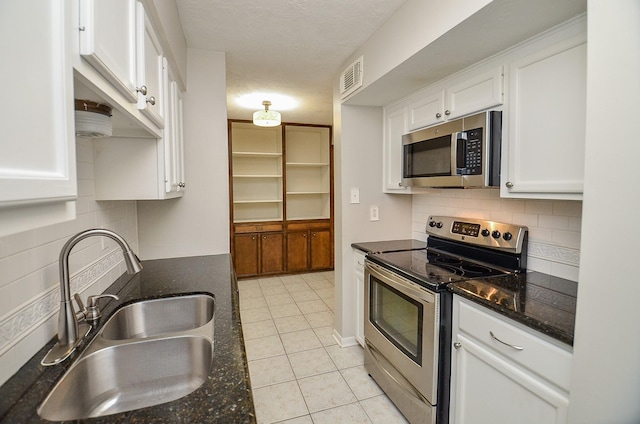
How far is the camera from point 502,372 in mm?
1261

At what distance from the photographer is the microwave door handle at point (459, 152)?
1.69 m

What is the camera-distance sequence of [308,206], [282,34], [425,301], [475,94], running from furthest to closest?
[308,206] → [282,34] → [475,94] → [425,301]

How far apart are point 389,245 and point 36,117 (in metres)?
2.28

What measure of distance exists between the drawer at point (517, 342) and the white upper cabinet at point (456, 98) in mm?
1042

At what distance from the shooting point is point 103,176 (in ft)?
4.94

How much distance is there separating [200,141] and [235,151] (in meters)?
2.40

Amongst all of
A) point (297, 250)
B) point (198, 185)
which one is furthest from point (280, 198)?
point (198, 185)

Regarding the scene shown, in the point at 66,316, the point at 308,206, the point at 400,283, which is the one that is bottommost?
the point at 400,283

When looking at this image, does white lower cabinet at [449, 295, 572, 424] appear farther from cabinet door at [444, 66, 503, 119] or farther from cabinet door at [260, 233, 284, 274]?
cabinet door at [260, 233, 284, 274]

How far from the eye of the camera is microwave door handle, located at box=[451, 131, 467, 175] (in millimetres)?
1694

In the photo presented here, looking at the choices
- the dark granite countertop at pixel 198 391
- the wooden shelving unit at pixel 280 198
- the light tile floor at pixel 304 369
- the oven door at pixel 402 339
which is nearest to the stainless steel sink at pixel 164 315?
the dark granite countertop at pixel 198 391

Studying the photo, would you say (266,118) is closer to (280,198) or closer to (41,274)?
(280,198)

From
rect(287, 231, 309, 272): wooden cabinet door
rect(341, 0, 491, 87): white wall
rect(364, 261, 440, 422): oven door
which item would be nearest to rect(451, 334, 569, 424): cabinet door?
rect(364, 261, 440, 422): oven door

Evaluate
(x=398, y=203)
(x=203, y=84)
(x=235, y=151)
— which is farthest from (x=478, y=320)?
(x=235, y=151)
